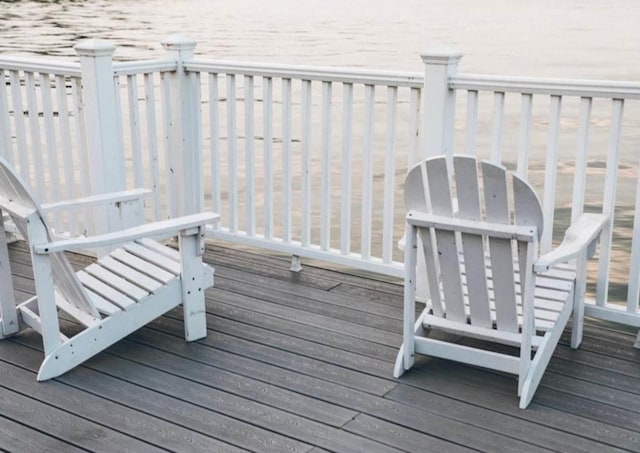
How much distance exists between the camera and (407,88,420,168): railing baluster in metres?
3.99

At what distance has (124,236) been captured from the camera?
10.7ft

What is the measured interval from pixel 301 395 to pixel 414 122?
1.56 metres

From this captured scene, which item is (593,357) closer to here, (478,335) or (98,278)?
(478,335)

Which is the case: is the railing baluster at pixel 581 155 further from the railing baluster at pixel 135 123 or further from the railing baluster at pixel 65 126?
the railing baluster at pixel 65 126

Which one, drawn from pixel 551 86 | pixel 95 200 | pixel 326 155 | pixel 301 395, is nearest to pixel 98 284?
pixel 95 200

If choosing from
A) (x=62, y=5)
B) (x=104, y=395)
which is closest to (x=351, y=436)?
(x=104, y=395)

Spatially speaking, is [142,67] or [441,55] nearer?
[441,55]

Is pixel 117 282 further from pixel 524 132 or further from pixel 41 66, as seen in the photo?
pixel 524 132

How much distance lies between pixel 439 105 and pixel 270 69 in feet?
3.35

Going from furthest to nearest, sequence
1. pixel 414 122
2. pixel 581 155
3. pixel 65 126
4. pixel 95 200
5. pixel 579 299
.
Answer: pixel 65 126 < pixel 414 122 < pixel 95 200 < pixel 581 155 < pixel 579 299

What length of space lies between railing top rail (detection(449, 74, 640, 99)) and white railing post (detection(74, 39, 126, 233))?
1.84m

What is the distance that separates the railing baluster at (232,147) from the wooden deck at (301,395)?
0.97 metres

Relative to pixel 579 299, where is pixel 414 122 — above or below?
above

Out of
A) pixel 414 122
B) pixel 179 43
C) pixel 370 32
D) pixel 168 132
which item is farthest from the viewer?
pixel 370 32
